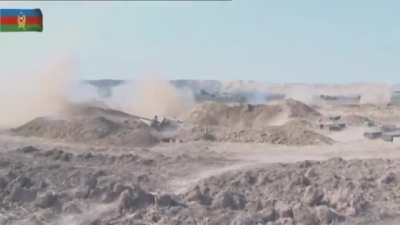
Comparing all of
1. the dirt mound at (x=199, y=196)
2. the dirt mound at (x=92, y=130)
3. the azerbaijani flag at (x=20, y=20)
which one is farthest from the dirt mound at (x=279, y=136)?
the azerbaijani flag at (x=20, y=20)

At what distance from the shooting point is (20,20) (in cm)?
1050

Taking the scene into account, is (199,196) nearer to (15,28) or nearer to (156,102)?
(15,28)

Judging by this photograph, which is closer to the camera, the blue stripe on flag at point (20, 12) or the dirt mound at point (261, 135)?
the blue stripe on flag at point (20, 12)

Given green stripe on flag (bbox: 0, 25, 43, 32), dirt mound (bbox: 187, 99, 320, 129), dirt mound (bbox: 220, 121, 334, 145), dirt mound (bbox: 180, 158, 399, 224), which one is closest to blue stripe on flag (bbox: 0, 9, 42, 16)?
green stripe on flag (bbox: 0, 25, 43, 32)

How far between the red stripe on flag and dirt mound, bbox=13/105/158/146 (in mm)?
21764

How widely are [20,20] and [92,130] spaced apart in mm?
23892

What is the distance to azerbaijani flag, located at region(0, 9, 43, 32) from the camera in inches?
403

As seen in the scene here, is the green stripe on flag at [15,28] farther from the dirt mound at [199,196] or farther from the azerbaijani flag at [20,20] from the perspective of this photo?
the dirt mound at [199,196]

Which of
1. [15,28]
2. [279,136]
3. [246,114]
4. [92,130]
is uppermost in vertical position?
[15,28]

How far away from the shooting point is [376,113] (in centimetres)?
5700

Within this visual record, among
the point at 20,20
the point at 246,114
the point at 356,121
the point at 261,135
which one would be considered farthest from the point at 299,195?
the point at 246,114

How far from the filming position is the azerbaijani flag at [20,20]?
33.6 feet

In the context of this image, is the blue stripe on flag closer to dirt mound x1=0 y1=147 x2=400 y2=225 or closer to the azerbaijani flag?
the azerbaijani flag

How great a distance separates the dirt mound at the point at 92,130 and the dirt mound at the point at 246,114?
31.1 ft
